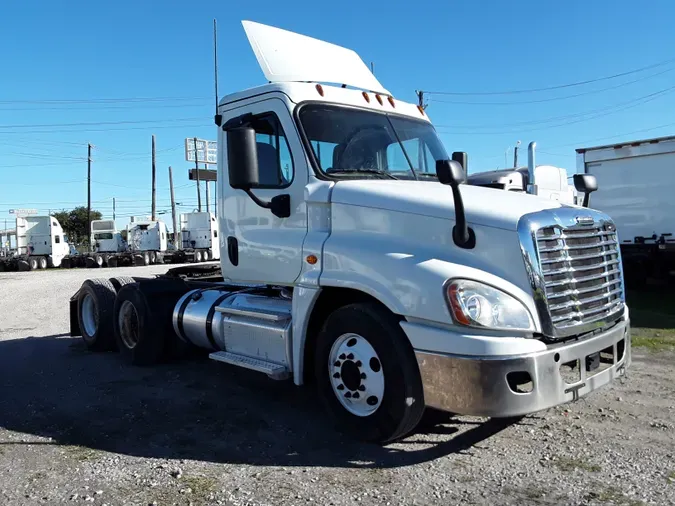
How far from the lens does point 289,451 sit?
4.50m

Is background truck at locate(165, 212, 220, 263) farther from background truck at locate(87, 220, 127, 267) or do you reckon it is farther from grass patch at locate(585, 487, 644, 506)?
grass patch at locate(585, 487, 644, 506)

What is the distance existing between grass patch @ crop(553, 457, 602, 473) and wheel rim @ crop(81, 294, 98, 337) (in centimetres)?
682

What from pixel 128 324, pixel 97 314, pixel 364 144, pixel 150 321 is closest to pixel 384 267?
pixel 364 144

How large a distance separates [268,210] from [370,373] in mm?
1802

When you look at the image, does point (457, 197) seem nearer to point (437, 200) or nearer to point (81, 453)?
point (437, 200)

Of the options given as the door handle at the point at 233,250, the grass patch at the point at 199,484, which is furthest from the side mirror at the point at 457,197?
the door handle at the point at 233,250

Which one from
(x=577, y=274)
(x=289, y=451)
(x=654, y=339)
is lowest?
(x=289, y=451)

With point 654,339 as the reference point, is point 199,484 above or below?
below

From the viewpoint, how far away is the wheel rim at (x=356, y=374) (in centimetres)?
435

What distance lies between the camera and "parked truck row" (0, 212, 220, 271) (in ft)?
118

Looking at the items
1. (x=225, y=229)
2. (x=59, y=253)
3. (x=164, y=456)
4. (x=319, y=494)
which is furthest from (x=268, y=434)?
(x=59, y=253)

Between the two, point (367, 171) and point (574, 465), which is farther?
point (367, 171)

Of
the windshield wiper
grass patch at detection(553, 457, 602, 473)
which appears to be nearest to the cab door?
the windshield wiper

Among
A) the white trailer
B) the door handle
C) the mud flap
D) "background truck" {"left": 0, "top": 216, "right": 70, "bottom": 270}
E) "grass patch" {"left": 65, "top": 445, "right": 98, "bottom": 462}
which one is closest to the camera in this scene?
"grass patch" {"left": 65, "top": 445, "right": 98, "bottom": 462}
